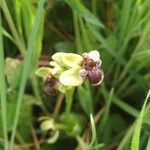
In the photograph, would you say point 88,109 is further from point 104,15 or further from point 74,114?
point 104,15

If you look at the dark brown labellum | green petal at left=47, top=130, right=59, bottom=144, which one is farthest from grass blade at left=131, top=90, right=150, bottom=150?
green petal at left=47, top=130, right=59, bottom=144

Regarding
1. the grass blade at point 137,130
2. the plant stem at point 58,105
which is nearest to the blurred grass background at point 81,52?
the plant stem at point 58,105

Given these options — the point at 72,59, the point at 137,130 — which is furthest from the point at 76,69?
the point at 137,130

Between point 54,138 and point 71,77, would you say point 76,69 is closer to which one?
point 71,77

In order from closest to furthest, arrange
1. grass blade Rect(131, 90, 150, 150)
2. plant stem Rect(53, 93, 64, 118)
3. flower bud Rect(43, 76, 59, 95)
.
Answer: grass blade Rect(131, 90, 150, 150)
flower bud Rect(43, 76, 59, 95)
plant stem Rect(53, 93, 64, 118)

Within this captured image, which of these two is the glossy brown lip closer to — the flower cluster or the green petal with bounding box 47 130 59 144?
the flower cluster

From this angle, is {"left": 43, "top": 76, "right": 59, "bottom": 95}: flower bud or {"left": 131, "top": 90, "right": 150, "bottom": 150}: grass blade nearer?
{"left": 131, "top": 90, "right": 150, "bottom": 150}: grass blade
